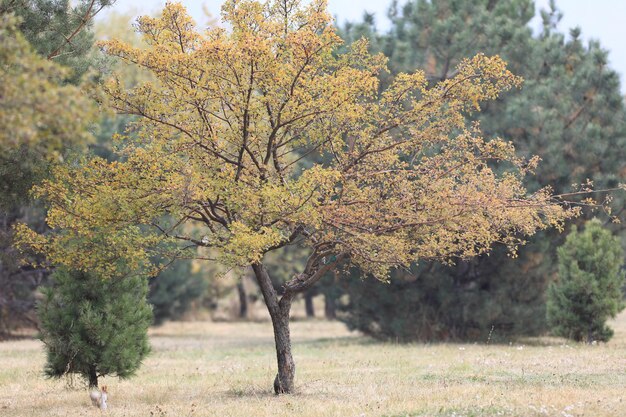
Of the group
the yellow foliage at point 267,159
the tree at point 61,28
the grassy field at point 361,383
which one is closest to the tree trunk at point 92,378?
the grassy field at point 361,383

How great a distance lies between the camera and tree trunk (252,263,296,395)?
42.8ft

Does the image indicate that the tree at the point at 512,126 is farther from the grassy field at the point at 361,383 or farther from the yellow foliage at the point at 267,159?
the yellow foliage at the point at 267,159

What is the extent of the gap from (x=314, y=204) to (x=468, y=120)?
40.2 feet

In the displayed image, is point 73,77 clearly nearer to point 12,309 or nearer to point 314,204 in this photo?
point 314,204

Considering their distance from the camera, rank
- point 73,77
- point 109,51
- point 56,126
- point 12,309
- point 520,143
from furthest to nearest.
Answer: point 12,309 < point 520,143 < point 73,77 < point 109,51 < point 56,126

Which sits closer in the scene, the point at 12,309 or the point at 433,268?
the point at 433,268

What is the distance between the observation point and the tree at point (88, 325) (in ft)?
43.4

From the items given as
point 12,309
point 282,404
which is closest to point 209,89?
point 282,404

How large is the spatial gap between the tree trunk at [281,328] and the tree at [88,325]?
7.18 ft

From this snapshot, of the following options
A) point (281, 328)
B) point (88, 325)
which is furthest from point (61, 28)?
point (281, 328)

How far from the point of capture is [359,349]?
23672 millimetres

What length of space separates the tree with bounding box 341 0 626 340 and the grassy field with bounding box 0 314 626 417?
1436 mm

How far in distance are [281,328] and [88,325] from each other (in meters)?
3.02

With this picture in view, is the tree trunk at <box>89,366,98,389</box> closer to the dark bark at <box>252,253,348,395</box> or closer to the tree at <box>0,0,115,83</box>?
the dark bark at <box>252,253,348,395</box>
